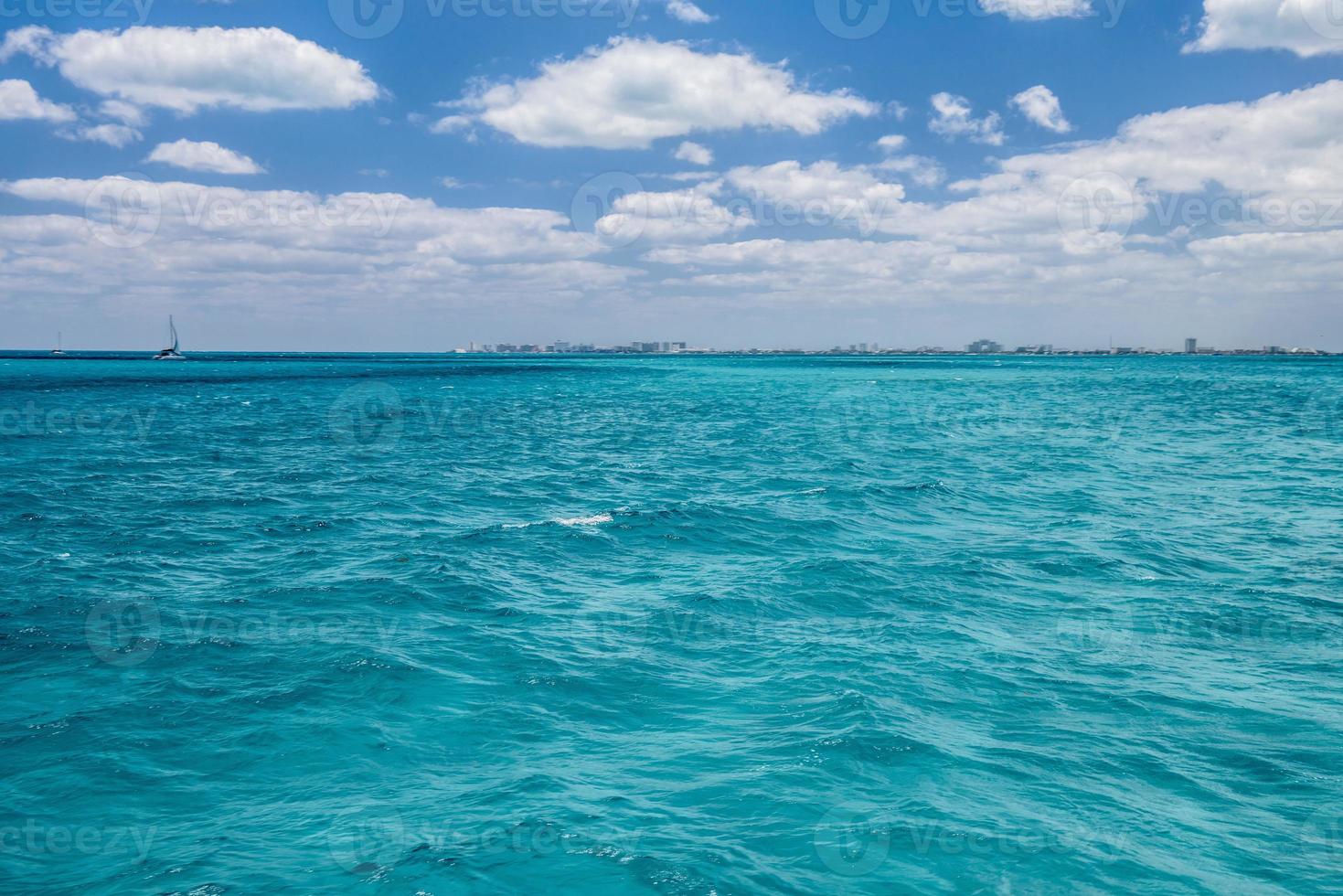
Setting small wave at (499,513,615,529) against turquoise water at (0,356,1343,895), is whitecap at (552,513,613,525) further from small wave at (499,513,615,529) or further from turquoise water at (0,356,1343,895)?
turquoise water at (0,356,1343,895)

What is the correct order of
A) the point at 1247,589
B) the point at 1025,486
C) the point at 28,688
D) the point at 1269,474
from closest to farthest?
the point at 28,688 < the point at 1247,589 < the point at 1025,486 < the point at 1269,474

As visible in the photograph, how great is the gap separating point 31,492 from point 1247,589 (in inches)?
1598

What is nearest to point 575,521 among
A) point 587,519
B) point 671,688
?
point 587,519

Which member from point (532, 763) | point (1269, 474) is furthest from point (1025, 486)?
point (532, 763)

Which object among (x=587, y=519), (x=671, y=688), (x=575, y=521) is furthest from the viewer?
(x=587, y=519)

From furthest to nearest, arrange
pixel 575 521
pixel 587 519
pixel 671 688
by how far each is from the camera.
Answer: pixel 587 519
pixel 575 521
pixel 671 688

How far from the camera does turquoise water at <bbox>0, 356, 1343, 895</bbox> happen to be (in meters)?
9.26

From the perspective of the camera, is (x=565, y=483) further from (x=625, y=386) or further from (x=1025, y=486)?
(x=625, y=386)

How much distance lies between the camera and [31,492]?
31641mm

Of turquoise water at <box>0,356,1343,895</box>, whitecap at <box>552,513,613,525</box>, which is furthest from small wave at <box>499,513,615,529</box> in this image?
turquoise water at <box>0,356,1343,895</box>

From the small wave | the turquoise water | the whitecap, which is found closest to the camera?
the turquoise water

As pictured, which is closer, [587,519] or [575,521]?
[575,521]

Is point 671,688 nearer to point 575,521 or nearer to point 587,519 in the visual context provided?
point 575,521

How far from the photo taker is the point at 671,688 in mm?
14008
